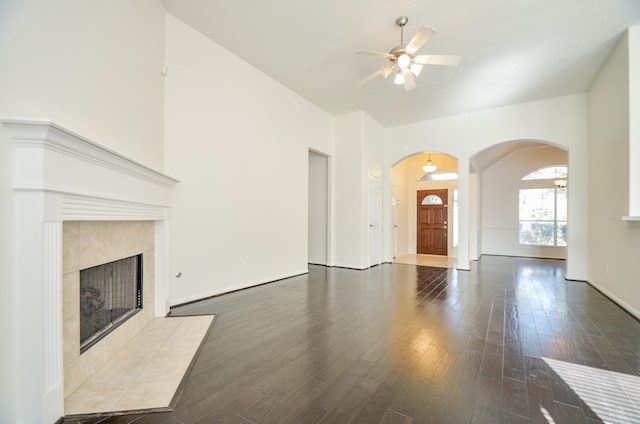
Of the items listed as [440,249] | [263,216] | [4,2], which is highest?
[4,2]

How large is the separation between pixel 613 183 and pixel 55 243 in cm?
601

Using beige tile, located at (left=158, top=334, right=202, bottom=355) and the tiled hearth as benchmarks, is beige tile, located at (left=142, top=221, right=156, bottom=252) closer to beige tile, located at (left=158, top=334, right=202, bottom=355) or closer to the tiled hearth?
the tiled hearth

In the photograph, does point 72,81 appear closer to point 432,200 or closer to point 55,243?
point 55,243

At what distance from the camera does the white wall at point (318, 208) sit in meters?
6.61

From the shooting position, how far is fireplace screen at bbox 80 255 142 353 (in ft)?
6.34

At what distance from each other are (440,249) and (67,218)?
Answer: 922 cm

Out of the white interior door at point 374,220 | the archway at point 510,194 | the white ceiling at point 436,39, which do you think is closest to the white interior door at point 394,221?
the white interior door at point 374,220

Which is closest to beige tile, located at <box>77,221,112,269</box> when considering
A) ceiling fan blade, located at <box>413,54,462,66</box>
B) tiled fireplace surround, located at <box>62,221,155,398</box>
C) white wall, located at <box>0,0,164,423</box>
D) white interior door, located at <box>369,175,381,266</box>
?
tiled fireplace surround, located at <box>62,221,155,398</box>

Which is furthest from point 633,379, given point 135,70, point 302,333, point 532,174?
point 532,174

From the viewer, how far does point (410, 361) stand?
2123 mm

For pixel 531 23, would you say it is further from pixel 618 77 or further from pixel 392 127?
pixel 392 127

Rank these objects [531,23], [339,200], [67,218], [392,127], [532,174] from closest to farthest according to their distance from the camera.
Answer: [67,218]
[531,23]
[339,200]
[392,127]
[532,174]

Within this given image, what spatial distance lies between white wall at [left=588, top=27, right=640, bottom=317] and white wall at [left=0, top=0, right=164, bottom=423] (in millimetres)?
5443

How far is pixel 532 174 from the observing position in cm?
856
